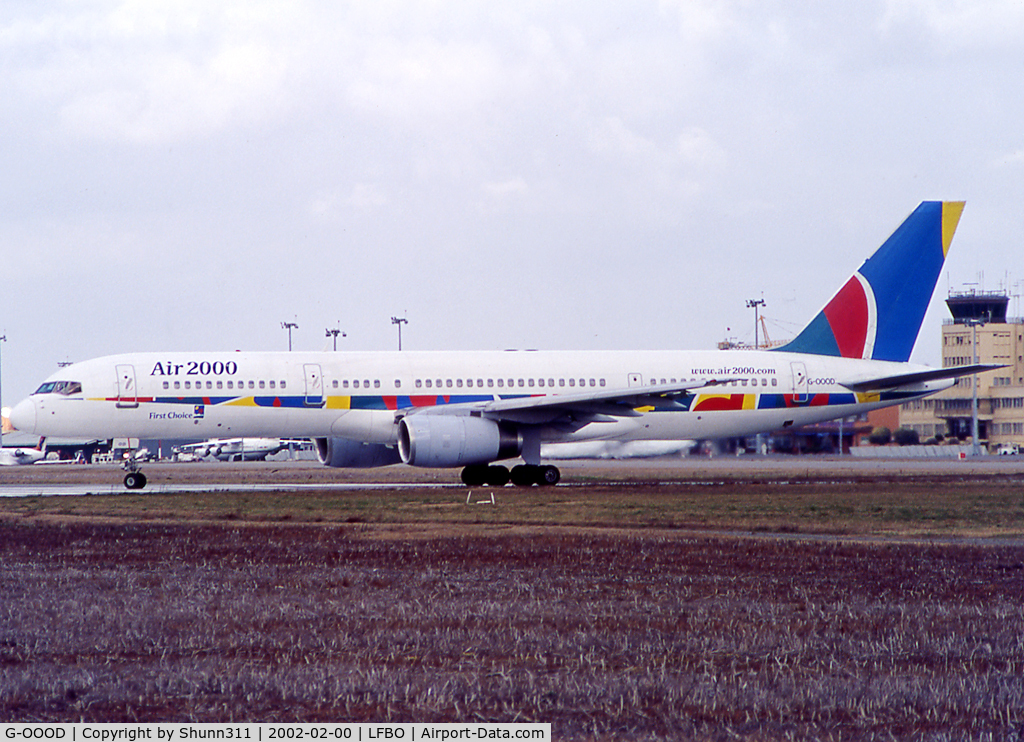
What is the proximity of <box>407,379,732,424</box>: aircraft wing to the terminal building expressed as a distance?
72.0 m

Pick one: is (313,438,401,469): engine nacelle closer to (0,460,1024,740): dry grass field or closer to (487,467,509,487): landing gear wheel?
(487,467,509,487): landing gear wheel

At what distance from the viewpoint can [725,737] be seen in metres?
6.63

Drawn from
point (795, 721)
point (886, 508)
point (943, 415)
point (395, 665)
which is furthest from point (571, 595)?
point (943, 415)

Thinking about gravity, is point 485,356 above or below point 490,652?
above

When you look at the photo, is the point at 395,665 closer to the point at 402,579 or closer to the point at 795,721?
the point at 795,721

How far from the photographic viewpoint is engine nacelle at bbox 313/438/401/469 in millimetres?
34094

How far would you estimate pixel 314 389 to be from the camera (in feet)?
105

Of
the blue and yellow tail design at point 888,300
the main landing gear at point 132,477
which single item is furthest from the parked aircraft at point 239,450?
the blue and yellow tail design at point 888,300

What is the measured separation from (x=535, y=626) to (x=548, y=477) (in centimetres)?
2253

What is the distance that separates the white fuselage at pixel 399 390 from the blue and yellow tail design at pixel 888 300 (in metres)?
0.75

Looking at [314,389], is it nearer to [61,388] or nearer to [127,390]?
[127,390]

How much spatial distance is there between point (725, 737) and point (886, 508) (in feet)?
57.6

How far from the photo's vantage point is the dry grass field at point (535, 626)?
718 centimetres

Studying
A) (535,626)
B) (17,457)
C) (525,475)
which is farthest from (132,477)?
(17,457)
